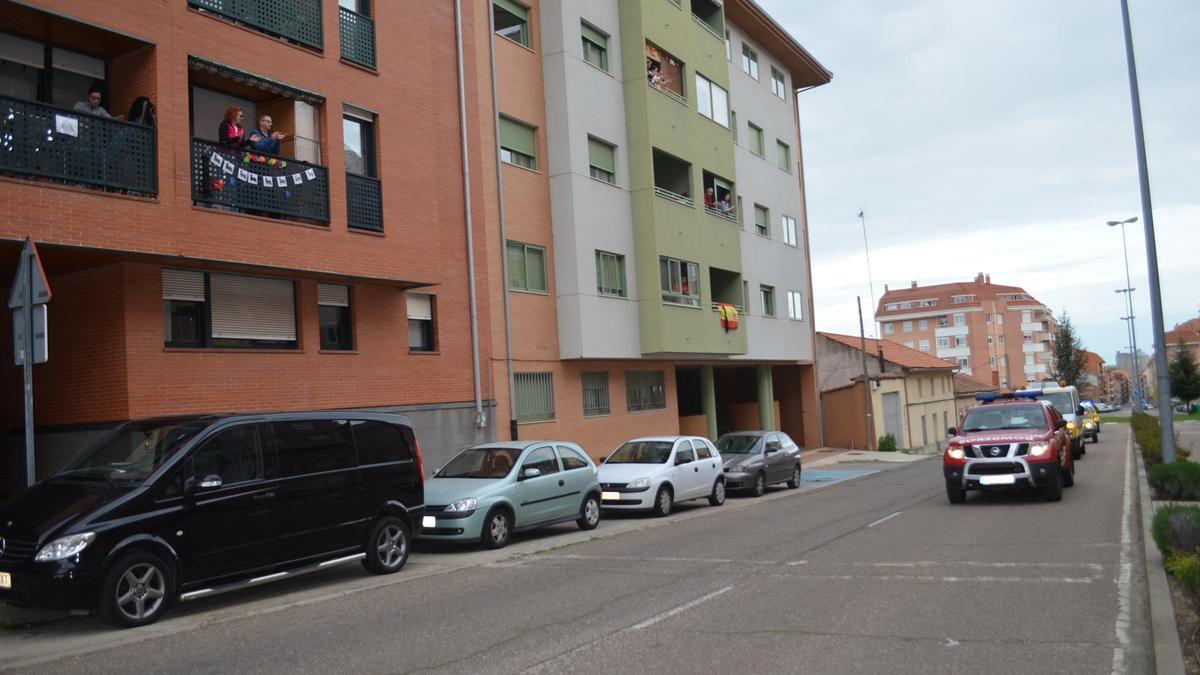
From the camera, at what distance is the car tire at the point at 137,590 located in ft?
26.8

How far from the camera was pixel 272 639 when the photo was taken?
7777 mm

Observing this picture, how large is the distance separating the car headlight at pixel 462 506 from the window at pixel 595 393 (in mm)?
10659

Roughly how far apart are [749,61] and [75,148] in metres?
27.6

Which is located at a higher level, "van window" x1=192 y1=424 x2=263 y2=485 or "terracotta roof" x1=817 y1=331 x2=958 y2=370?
"terracotta roof" x1=817 y1=331 x2=958 y2=370

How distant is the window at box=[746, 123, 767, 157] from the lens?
115 ft

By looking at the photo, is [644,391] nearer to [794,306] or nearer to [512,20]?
[512,20]

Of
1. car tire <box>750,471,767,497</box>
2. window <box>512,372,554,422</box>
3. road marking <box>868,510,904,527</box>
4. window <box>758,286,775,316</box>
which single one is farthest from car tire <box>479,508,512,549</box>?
window <box>758,286,775,316</box>

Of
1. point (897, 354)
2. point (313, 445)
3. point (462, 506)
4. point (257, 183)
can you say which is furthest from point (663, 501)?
point (897, 354)

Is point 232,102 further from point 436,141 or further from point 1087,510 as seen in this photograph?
point 1087,510

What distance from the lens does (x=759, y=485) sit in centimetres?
2147

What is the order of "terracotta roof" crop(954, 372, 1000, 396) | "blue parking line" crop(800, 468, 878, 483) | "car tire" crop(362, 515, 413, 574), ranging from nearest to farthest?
"car tire" crop(362, 515, 413, 574) → "blue parking line" crop(800, 468, 878, 483) → "terracotta roof" crop(954, 372, 1000, 396)

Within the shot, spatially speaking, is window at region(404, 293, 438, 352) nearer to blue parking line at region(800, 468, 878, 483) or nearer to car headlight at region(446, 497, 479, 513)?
car headlight at region(446, 497, 479, 513)

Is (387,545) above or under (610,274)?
under

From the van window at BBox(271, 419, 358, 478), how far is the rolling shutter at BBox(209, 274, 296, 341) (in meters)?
4.87
